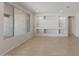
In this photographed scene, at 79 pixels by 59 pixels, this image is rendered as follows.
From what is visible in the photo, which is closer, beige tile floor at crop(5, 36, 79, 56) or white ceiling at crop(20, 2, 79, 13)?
beige tile floor at crop(5, 36, 79, 56)

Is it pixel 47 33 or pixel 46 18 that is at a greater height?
pixel 46 18

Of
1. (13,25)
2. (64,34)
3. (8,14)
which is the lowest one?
(64,34)

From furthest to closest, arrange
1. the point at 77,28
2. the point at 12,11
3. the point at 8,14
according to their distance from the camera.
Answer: the point at 77,28, the point at 12,11, the point at 8,14

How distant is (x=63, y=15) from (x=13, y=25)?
687 centimetres

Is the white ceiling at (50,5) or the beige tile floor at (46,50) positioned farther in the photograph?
the white ceiling at (50,5)

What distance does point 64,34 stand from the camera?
40.7ft

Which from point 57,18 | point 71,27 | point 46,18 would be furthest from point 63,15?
point 71,27

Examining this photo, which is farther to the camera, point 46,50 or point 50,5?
point 50,5

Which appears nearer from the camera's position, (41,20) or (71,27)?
(41,20)

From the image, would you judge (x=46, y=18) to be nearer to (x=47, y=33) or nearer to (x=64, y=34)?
→ (x=47, y=33)

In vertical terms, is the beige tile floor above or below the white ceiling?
below

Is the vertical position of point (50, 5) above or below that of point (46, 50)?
above

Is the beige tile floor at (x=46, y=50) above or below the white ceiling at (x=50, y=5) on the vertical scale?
below

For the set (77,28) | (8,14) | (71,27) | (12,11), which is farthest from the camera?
(71,27)
